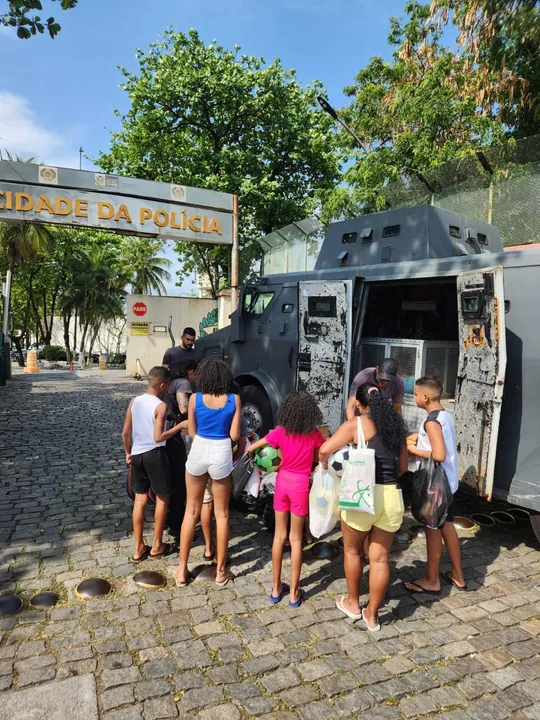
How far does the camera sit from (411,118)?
12.6 m

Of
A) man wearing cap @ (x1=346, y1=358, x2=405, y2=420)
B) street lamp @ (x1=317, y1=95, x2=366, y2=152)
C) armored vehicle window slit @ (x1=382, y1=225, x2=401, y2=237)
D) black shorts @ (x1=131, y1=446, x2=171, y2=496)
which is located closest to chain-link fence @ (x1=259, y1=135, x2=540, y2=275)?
street lamp @ (x1=317, y1=95, x2=366, y2=152)

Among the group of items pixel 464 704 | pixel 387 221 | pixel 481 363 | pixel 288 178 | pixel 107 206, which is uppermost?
pixel 288 178

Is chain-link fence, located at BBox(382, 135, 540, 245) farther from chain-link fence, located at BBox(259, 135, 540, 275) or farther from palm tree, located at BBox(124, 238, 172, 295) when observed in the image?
palm tree, located at BBox(124, 238, 172, 295)

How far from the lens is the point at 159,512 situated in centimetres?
410

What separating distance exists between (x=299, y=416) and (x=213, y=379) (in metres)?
0.70

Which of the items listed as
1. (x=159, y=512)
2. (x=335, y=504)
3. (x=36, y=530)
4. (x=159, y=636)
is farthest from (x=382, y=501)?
(x=36, y=530)

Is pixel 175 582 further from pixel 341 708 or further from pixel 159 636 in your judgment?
pixel 341 708

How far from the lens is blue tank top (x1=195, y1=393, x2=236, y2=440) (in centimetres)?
368

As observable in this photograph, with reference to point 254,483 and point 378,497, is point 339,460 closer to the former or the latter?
point 378,497

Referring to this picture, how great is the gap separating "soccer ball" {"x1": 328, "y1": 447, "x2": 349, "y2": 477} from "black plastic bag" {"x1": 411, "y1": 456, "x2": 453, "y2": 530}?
0.61 m

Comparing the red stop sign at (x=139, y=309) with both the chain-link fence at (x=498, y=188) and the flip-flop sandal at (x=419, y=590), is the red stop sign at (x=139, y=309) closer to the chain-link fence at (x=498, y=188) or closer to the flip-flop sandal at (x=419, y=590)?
the chain-link fence at (x=498, y=188)

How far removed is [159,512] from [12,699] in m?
1.67

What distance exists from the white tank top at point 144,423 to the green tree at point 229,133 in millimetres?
16402

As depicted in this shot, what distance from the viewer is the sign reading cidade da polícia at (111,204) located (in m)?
11.7
